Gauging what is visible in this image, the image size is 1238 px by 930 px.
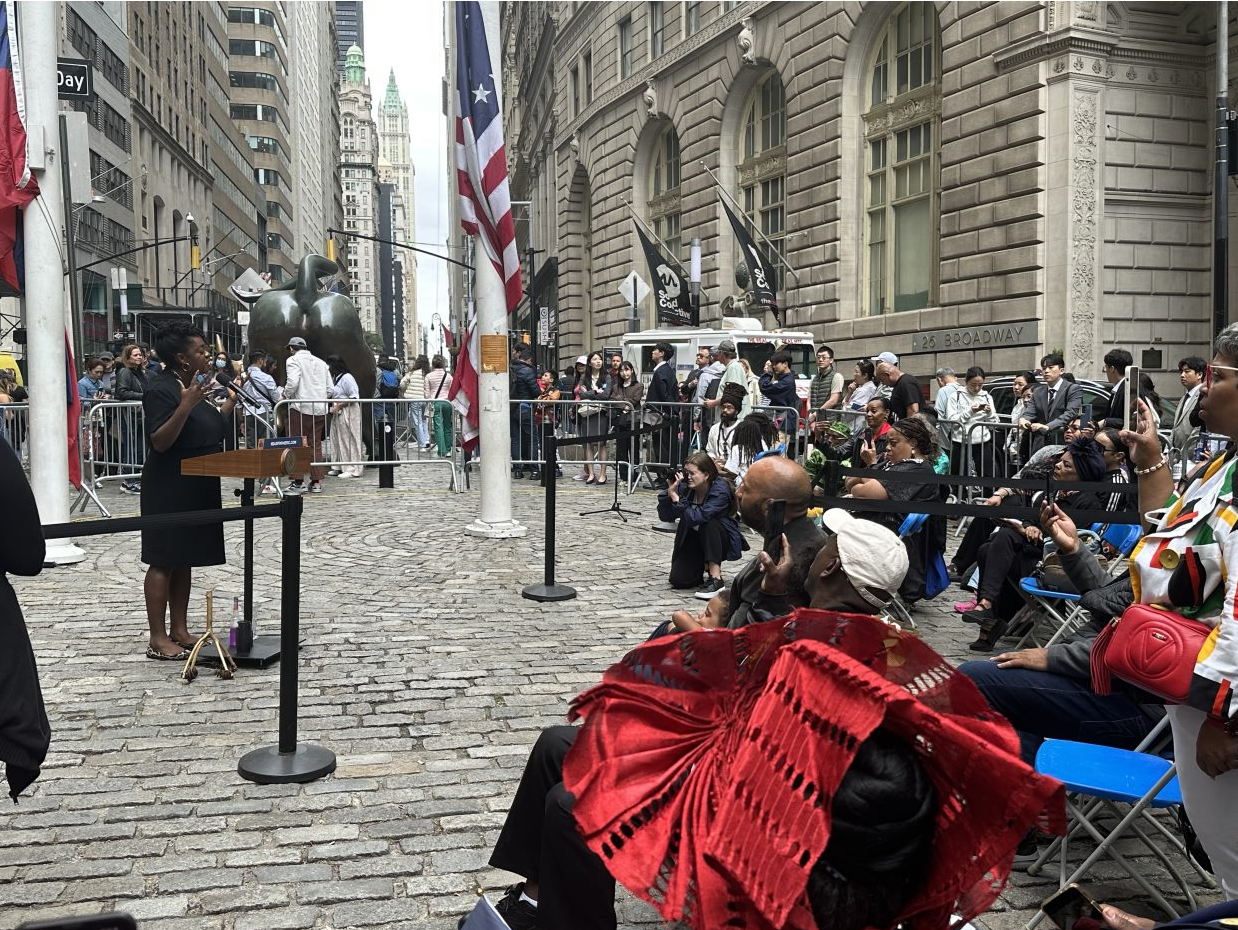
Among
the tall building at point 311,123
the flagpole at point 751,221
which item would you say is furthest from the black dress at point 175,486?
the tall building at point 311,123

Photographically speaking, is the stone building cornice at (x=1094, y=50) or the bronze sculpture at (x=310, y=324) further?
the bronze sculpture at (x=310, y=324)

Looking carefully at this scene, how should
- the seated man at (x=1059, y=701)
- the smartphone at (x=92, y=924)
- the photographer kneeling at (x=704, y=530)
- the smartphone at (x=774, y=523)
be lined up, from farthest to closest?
the photographer kneeling at (x=704, y=530)
the smartphone at (x=774, y=523)
the seated man at (x=1059, y=701)
the smartphone at (x=92, y=924)

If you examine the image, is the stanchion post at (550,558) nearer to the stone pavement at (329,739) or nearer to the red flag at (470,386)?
the stone pavement at (329,739)

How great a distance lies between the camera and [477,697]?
6.00m

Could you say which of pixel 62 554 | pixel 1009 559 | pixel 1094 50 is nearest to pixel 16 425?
pixel 62 554

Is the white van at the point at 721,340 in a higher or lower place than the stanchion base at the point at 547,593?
higher

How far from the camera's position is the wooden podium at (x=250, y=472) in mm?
6113

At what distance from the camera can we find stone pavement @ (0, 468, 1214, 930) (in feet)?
12.3

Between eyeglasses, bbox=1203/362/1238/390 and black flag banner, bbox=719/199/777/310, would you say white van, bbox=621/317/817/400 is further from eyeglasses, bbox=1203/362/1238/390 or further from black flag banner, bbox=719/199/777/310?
eyeglasses, bbox=1203/362/1238/390

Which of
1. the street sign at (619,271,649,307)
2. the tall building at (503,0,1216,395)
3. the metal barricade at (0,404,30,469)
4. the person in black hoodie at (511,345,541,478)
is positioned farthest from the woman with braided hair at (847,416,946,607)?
the street sign at (619,271,649,307)

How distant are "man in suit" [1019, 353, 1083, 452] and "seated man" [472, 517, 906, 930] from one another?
9.20 metres

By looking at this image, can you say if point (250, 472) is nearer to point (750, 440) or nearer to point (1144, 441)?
point (1144, 441)

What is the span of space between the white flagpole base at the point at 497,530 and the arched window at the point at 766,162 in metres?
19.7

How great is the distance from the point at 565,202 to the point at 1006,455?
38.9 m
